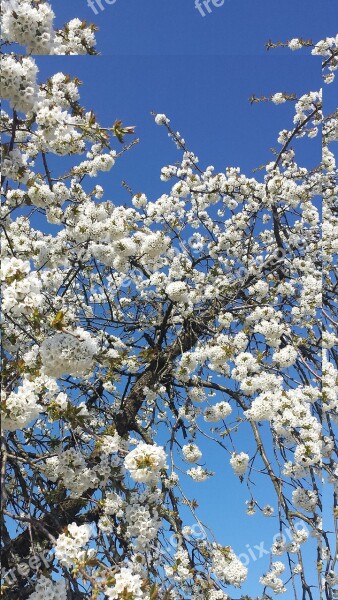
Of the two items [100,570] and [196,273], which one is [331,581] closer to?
[100,570]

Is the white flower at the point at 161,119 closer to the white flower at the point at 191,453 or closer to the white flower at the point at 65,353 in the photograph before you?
the white flower at the point at 191,453

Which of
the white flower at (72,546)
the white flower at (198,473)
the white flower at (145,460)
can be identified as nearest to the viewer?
the white flower at (72,546)

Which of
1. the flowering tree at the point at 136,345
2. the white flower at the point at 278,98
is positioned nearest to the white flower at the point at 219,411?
the flowering tree at the point at 136,345

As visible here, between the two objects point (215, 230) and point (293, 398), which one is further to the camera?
point (215, 230)

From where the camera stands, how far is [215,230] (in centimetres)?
520

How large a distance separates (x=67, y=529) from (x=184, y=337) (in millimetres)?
2159

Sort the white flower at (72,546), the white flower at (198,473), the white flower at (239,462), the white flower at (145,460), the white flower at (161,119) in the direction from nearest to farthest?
the white flower at (72,546)
the white flower at (145,460)
the white flower at (239,462)
the white flower at (198,473)
the white flower at (161,119)

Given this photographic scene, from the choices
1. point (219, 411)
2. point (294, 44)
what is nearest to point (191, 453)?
point (219, 411)

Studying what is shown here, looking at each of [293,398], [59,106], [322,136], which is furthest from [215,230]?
[59,106]

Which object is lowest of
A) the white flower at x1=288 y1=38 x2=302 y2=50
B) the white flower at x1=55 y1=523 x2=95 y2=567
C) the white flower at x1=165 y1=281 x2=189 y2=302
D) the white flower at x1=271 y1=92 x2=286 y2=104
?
the white flower at x1=55 y1=523 x2=95 y2=567

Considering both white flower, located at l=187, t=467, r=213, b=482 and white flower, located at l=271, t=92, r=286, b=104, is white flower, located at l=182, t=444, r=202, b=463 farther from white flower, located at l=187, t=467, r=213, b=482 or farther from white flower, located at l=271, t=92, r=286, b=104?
white flower, located at l=271, t=92, r=286, b=104

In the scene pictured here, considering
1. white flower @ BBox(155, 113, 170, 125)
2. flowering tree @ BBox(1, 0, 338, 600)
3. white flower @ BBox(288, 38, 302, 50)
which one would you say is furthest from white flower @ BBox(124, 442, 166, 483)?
white flower @ BBox(288, 38, 302, 50)

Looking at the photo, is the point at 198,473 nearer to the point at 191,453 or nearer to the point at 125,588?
the point at 191,453

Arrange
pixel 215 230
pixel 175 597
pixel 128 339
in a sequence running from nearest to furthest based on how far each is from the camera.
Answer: pixel 175 597, pixel 128 339, pixel 215 230
